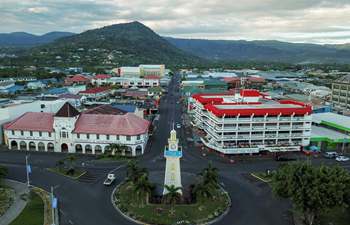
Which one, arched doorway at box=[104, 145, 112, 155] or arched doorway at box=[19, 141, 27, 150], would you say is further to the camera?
arched doorway at box=[19, 141, 27, 150]

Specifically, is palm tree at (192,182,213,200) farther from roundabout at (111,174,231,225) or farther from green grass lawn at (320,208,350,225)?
green grass lawn at (320,208,350,225)

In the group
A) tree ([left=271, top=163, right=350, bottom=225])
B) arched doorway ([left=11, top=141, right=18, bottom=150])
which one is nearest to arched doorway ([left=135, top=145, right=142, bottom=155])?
arched doorway ([left=11, top=141, right=18, bottom=150])

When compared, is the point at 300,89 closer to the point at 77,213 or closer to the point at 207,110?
the point at 207,110

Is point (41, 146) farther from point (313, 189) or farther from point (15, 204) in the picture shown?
point (313, 189)

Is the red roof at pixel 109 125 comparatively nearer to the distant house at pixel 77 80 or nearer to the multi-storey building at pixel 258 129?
the multi-storey building at pixel 258 129

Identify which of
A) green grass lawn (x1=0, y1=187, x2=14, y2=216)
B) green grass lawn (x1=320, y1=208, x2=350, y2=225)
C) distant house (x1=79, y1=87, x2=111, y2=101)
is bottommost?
green grass lawn (x1=320, y1=208, x2=350, y2=225)

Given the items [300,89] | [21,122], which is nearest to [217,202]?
[21,122]
